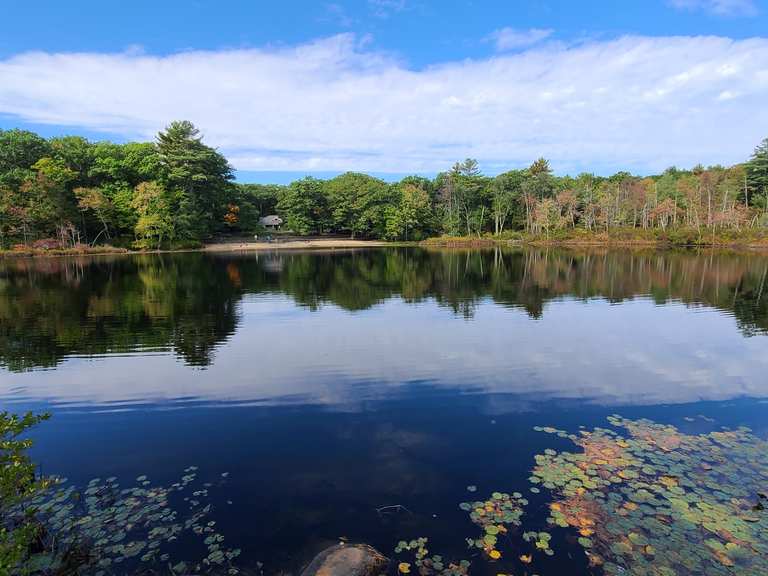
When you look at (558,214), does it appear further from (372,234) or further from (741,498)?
(741,498)

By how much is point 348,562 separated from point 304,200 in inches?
2706

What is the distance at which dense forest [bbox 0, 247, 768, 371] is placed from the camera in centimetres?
1413

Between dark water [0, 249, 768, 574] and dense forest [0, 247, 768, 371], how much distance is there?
0.20 metres

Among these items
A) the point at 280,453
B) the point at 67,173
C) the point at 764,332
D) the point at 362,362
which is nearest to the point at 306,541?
the point at 280,453

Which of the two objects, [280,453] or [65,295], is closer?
[280,453]

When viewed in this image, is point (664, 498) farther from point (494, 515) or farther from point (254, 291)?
point (254, 291)

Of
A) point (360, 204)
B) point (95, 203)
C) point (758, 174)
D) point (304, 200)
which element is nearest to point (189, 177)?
point (95, 203)

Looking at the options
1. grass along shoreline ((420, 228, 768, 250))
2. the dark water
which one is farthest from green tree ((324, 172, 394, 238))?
the dark water

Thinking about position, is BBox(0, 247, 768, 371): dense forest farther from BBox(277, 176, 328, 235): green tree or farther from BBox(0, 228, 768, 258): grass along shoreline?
BBox(277, 176, 328, 235): green tree

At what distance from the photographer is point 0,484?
396 centimetres

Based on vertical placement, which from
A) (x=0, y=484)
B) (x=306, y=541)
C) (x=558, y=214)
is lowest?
(x=306, y=541)

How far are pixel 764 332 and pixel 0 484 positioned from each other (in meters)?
19.0

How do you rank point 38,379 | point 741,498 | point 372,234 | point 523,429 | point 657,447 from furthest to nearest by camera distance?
point 372,234, point 38,379, point 523,429, point 657,447, point 741,498

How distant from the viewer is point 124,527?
5078 mm
